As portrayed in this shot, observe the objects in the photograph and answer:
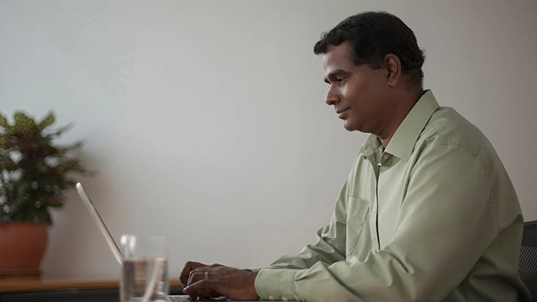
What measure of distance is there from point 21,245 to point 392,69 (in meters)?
1.86

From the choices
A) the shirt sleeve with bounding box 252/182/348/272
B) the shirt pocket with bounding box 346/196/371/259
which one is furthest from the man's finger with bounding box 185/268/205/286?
the shirt pocket with bounding box 346/196/371/259

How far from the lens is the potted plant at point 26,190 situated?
286 centimetres

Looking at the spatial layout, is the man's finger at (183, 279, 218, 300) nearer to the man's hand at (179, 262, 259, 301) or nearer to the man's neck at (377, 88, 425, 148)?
the man's hand at (179, 262, 259, 301)

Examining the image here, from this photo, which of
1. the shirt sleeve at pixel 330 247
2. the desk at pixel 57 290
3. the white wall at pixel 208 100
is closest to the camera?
the shirt sleeve at pixel 330 247

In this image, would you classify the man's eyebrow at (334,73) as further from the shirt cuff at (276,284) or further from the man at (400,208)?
the shirt cuff at (276,284)

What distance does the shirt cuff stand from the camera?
1377 millimetres

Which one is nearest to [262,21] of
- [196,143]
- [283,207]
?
[196,143]

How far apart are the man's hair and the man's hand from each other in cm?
64

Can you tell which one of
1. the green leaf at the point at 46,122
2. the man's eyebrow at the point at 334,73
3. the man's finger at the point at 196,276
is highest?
the man's eyebrow at the point at 334,73

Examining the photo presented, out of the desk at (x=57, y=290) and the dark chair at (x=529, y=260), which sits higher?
the dark chair at (x=529, y=260)

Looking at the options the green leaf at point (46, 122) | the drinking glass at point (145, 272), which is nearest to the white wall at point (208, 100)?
the green leaf at point (46, 122)

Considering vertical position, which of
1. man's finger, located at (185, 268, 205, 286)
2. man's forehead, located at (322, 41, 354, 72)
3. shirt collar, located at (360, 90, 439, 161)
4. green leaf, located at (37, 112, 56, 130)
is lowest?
man's finger, located at (185, 268, 205, 286)

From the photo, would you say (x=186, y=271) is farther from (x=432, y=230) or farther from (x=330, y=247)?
(x=432, y=230)

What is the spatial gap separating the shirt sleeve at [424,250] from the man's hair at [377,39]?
36cm
